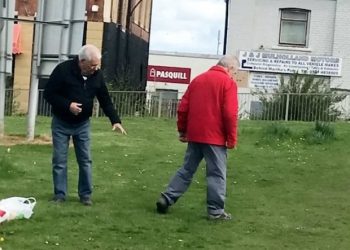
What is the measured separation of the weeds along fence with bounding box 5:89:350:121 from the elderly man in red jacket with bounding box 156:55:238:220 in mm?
14683

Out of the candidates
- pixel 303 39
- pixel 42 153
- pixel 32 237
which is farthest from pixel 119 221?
pixel 303 39

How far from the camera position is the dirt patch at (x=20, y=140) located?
44.0 ft

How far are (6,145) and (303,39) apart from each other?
22940mm

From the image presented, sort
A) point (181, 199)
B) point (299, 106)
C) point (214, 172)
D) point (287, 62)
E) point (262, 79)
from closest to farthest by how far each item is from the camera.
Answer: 1. point (214, 172)
2. point (181, 199)
3. point (299, 106)
4. point (287, 62)
5. point (262, 79)

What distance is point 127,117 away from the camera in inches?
882

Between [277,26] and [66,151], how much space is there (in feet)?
85.2

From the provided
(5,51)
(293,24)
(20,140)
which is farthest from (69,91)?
(293,24)

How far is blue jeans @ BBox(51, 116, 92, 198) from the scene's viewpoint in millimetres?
8422

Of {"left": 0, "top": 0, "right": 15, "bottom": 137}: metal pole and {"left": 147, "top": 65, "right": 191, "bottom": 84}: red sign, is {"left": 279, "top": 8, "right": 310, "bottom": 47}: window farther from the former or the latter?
{"left": 0, "top": 0, "right": 15, "bottom": 137}: metal pole

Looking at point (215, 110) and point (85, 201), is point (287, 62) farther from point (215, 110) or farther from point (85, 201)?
point (215, 110)

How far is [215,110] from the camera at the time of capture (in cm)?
809

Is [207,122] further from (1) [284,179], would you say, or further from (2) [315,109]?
(2) [315,109]

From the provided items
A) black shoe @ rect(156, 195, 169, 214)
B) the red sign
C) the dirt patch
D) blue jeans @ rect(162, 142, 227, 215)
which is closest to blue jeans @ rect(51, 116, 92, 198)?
black shoe @ rect(156, 195, 169, 214)

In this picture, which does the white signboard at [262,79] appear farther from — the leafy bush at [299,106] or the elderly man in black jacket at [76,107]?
the elderly man in black jacket at [76,107]
